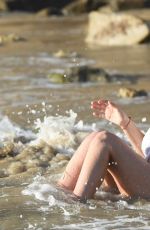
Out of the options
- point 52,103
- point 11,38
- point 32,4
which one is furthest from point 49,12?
point 52,103

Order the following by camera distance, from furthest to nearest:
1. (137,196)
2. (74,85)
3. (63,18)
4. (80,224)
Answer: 1. (63,18)
2. (74,85)
3. (137,196)
4. (80,224)

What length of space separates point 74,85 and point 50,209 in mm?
7011

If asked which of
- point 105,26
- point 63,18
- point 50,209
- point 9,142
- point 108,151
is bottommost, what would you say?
point 63,18

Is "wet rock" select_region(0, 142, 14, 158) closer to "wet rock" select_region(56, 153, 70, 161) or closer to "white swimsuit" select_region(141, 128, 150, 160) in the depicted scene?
"wet rock" select_region(56, 153, 70, 161)

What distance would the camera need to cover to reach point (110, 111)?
604cm

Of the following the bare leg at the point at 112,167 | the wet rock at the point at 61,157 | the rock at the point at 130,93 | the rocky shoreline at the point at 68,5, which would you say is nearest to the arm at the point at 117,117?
the bare leg at the point at 112,167

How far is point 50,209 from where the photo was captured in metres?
5.85

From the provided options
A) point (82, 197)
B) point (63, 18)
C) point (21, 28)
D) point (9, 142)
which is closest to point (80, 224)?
point (82, 197)

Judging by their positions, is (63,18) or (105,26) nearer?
(105,26)

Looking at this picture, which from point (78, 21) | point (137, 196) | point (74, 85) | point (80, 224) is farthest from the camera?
point (78, 21)

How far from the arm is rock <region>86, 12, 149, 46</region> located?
11898 mm

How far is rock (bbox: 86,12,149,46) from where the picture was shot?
17.9m

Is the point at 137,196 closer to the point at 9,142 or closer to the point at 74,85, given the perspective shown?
the point at 9,142

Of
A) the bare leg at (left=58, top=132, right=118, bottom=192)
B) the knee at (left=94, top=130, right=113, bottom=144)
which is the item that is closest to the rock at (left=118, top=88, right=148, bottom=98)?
the bare leg at (left=58, top=132, right=118, bottom=192)
